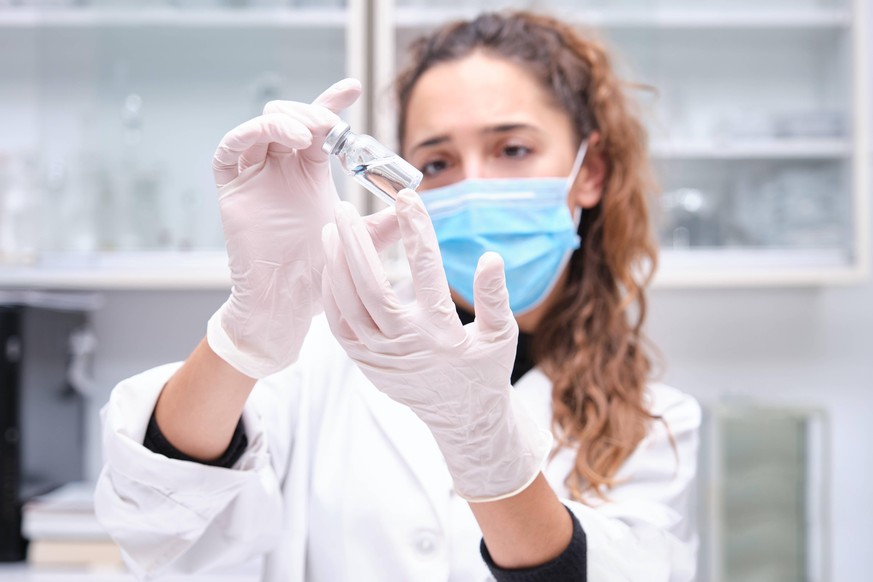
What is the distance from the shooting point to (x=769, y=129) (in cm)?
180

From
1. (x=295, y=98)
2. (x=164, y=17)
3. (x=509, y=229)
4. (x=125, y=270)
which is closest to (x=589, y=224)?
(x=509, y=229)

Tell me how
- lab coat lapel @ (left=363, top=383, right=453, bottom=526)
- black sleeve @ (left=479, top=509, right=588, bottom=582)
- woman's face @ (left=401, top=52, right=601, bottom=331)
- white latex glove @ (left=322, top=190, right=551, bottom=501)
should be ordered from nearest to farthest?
1. white latex glove @ (left=322, top=190, right=551, bottom=501)
2. black sleeve @ (left=479, top=509, right=588, bottom=582)
3. lab coat lapel @ (left=363, top=383, right=453, bottom=526)
4. woman's face @ (left=401, top=52, right=601, bottom=331)

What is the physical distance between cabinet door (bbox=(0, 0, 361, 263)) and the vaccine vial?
109 cm

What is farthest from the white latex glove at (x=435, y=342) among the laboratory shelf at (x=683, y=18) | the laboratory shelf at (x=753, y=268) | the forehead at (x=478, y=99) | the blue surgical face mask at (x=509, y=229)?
the laboratory shelf at (x=683, y=18)

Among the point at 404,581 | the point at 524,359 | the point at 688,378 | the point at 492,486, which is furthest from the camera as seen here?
the point at 688,378

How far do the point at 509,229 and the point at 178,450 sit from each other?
510 mm

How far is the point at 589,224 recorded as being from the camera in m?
1.26

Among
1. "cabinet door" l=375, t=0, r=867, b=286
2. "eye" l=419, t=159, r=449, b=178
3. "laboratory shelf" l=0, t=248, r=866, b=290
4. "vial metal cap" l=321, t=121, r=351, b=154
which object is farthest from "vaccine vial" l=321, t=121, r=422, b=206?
"cabinet door" l=375, t=0, r=867, b=286

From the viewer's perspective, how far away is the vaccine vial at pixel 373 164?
2.34ft

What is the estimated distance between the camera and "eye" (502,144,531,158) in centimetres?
112

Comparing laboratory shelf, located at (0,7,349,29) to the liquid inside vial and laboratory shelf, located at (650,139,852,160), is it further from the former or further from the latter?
the liquid inside vial

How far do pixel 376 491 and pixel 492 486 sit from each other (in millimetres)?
296

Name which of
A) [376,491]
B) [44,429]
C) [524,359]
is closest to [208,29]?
[44,429]

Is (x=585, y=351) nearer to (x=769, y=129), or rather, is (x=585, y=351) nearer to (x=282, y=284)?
(x=282, y=284)
